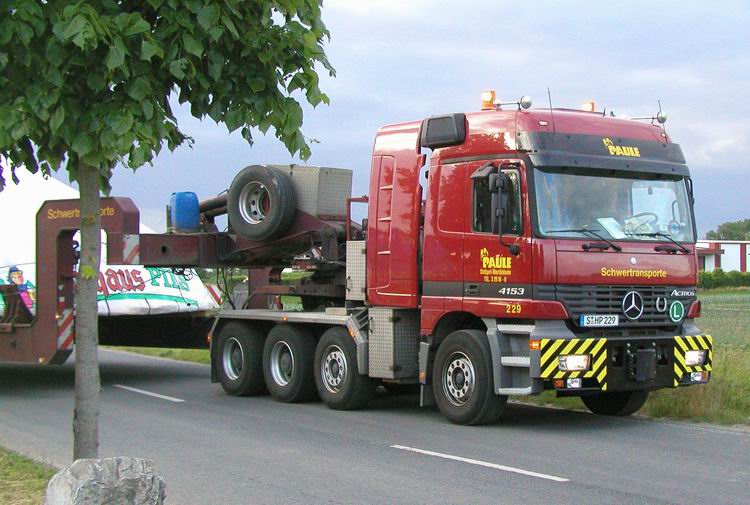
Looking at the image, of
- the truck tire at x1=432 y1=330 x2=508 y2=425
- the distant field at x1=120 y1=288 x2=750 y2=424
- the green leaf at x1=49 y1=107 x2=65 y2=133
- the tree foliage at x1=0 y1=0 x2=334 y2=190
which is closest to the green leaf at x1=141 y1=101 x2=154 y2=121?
the tree foliage at x1=0 y1=0 x2=334 y2=190

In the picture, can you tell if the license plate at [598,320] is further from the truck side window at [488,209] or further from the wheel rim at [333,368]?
the wheel rim at [333,368]

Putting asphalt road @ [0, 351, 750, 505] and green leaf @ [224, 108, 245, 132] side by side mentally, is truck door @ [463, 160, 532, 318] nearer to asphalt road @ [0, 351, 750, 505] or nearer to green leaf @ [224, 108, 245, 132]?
asphalt road @ [0, 351, 750, 505]

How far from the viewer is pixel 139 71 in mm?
5773

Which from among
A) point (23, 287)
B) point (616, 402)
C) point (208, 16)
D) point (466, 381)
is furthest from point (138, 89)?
point (23, 287)

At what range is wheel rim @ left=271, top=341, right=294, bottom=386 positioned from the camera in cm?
1402

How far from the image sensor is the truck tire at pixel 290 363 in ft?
44.9

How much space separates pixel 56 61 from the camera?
5.54m

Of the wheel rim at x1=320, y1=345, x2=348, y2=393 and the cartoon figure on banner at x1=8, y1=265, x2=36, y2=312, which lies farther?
the cartoon figure on banner at x1=8, y1=265, x2=36, y2=312

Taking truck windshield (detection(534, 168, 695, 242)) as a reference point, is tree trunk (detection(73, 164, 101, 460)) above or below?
below

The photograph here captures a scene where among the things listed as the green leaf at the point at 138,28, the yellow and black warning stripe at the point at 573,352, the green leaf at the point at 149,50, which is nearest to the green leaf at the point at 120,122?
the green leaf at the point at 149,50

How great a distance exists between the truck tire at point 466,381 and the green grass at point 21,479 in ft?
15.0

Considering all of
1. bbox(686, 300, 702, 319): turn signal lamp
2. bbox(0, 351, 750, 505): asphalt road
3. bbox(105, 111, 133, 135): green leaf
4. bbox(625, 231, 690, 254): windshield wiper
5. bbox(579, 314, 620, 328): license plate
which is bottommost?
bbox(0, 351, 750, 505): asphalt road

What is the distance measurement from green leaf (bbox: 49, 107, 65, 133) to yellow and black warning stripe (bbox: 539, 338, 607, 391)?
6.13 m

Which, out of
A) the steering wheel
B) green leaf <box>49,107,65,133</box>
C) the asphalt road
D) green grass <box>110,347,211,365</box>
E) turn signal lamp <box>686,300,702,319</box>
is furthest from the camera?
green grass <box>110,347,211,365</box>
